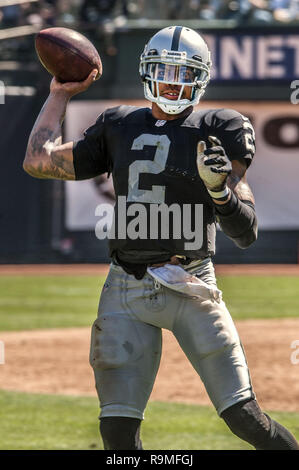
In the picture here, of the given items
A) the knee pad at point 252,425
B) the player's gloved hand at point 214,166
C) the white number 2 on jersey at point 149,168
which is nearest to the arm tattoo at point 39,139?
the white number 2 on jersey at point 149,168

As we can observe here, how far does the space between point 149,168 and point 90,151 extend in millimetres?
363

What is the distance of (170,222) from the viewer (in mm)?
4320

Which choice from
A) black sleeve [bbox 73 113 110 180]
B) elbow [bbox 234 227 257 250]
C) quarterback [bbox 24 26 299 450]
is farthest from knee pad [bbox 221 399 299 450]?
black sleeve [bbox 73 113 110 180]

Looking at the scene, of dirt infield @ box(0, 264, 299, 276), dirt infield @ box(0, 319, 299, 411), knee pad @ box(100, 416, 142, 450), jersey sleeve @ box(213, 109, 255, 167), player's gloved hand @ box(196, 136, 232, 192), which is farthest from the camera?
dirt infield @ box(0, 264, 299, 276)

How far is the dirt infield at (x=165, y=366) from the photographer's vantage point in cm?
852

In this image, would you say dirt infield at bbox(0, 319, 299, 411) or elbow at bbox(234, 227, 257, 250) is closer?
elbow at bbox(234, 227, 257, 250)

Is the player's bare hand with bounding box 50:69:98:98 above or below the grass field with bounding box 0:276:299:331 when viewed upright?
above

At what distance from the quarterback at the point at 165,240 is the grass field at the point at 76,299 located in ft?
26.6

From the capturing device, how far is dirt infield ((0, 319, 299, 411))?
8.52 meters

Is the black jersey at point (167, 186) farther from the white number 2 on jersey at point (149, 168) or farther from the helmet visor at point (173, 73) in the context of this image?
the helmet visor at point (173, 73)

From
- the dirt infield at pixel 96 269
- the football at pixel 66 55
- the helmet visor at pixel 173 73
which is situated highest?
the football at pixel 66 55

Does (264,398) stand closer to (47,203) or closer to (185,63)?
(185,63)

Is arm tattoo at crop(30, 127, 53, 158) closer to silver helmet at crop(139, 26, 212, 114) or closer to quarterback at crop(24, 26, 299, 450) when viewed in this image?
quarterback at crop(24, 26, 299, 450)

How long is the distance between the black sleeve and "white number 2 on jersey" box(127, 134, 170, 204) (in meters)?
0.23
